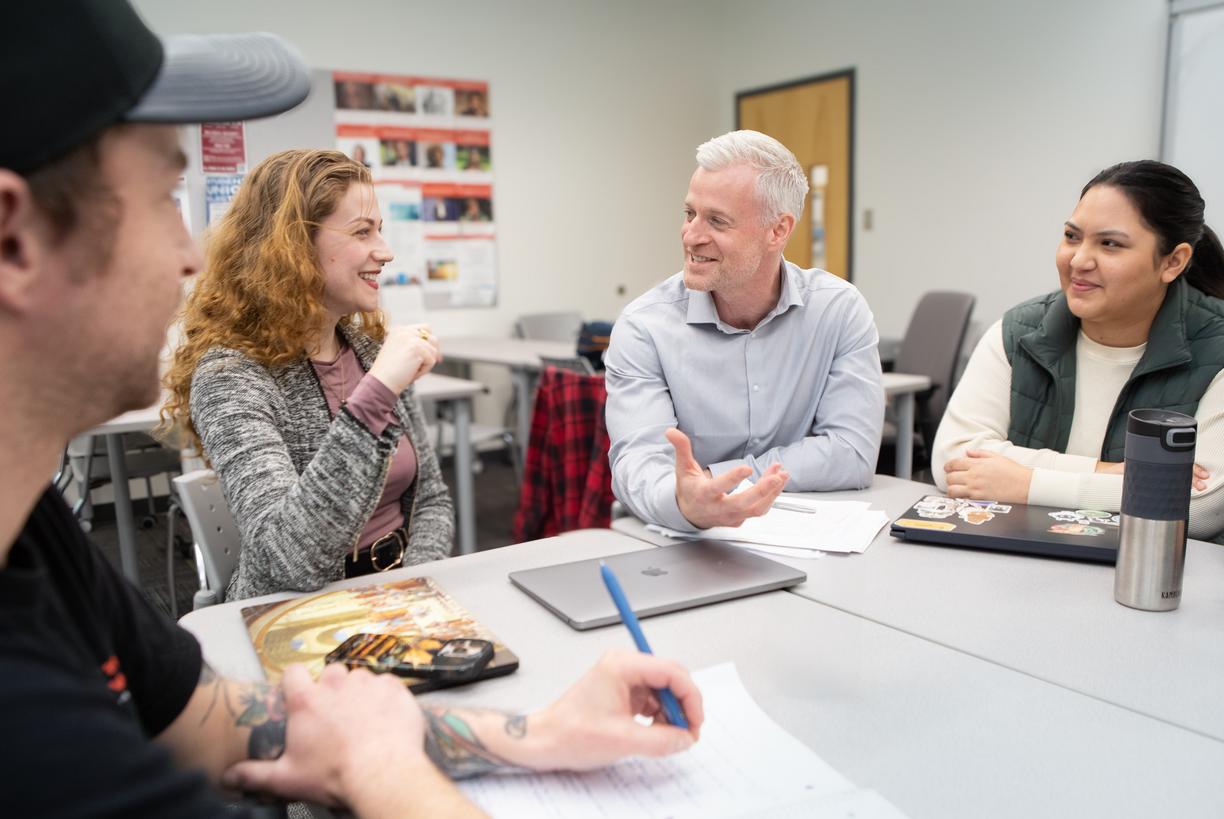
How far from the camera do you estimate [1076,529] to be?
1.38 metres

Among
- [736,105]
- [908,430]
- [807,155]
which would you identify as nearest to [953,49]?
[807,155]

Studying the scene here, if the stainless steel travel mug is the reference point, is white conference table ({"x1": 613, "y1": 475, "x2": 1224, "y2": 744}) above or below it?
below

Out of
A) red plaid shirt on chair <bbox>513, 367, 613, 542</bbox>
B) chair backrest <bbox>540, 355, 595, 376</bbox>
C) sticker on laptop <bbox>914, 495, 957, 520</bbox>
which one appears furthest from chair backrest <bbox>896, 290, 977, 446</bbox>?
sticker on laptop <bbox>914, 495, 957, 520</bbox>

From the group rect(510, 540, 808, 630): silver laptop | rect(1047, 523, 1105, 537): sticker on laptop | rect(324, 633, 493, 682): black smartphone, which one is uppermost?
rect(1047, 523, 1105, 537): sticker on laptop

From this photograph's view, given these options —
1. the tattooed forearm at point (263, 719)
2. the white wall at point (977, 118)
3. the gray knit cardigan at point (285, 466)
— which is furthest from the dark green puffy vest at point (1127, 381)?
the white wall at point (977, 118)

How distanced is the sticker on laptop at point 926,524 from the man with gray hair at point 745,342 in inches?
14.6

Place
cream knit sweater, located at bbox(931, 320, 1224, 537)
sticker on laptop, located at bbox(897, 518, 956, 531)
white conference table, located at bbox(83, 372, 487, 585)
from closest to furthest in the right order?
sticker on laptop, located at bbox(897, 518, 956, 531)
cream knit sweater, located at bbox(931, 320, 1224, 537)
white conference table, located at bbox(83, 372, 487, 585)

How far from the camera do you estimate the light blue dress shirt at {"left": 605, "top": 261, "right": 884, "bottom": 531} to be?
6.26 feet

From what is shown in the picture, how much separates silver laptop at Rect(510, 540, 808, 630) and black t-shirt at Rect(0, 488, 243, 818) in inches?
22.4

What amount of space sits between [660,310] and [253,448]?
0.94m

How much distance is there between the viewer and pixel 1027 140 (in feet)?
15.5

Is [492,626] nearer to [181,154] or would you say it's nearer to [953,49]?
[181,154]

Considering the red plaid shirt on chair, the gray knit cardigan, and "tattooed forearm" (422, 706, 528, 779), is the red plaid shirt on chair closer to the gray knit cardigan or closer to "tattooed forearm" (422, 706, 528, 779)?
the gray knit cardigan

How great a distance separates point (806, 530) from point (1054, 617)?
0.42 m
